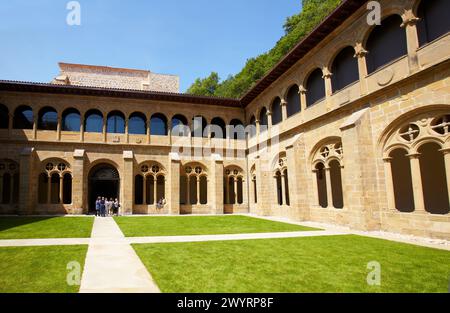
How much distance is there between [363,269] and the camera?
18.4 ft

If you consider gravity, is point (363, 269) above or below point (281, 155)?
below

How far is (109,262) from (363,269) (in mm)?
5144

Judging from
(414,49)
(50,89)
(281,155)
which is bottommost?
(281,155)

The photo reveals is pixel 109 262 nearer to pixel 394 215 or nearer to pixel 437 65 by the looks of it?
pixel 394 215

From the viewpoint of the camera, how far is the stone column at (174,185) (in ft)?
69.2

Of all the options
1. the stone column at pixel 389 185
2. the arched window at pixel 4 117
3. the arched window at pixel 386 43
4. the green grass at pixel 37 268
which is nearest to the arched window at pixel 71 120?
the arched window at pixel 4 117

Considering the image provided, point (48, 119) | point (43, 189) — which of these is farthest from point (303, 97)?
point (43, 189)

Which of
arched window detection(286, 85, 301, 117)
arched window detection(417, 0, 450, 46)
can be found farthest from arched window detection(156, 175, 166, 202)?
arched window detection(417, 0, 450, 46)

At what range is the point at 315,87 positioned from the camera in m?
15.8

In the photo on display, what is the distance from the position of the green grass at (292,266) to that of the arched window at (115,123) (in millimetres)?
15467

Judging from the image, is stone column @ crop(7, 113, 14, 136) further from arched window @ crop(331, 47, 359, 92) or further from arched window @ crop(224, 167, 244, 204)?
arched window @ crop(331, 47, 359, 92)

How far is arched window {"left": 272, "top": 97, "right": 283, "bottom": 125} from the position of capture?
1936 cm

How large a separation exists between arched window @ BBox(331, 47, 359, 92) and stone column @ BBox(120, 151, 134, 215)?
14.4m
